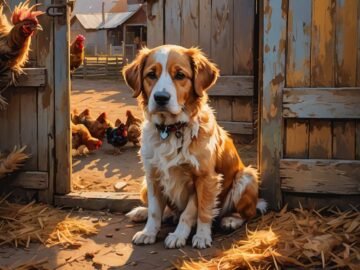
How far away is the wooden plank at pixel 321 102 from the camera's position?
4.49 metres

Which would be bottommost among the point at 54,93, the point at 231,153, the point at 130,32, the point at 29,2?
the point at 231,153

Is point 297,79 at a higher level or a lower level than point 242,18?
lower

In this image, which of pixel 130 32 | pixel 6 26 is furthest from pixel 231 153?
pixel 130 32

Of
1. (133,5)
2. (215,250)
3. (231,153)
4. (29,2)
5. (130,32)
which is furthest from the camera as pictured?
(133,5)

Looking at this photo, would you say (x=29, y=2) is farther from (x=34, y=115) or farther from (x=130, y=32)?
(x=130, y=32)

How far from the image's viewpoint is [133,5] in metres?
50.8

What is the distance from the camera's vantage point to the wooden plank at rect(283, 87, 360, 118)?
449 cm

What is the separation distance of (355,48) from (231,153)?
53.0 inches

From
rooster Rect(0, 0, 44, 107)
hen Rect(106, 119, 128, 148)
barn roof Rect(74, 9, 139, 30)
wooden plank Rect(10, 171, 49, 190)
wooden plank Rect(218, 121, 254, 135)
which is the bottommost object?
wooden plank Rect(10, 171, 49, 190)

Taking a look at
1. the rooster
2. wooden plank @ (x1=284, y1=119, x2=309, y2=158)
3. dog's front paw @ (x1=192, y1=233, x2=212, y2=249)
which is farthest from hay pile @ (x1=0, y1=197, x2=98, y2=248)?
wooden plank @ (x1=284, y1=119, x2=309, y2=158)

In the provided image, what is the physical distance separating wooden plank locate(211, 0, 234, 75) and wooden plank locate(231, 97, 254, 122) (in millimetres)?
434

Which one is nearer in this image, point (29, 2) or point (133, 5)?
point (29, 2)

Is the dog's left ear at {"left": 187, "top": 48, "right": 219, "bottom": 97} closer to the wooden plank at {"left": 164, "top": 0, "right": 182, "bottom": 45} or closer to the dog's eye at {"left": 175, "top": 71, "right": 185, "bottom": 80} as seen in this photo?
the dog's eye at {"left": 175, "top": 71, "right": 185, "bottom": 80}

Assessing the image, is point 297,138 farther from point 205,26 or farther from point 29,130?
point 205,26
